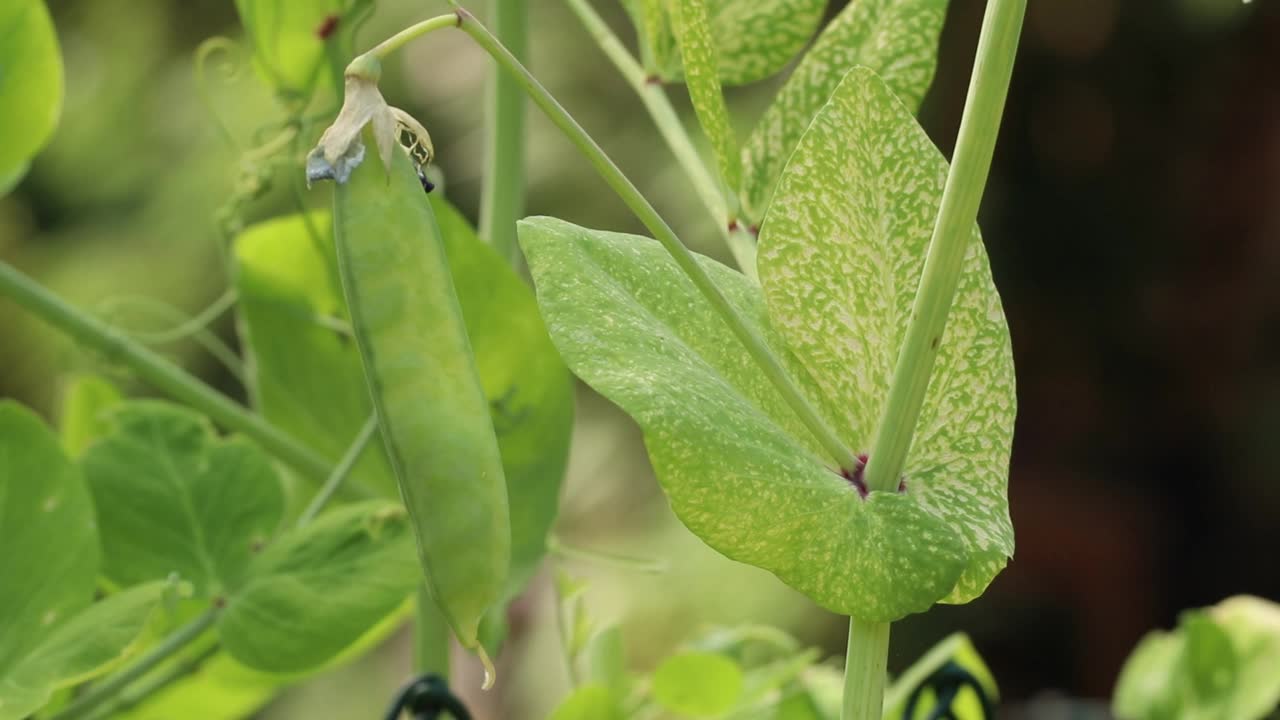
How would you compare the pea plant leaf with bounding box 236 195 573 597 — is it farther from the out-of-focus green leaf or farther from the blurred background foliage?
the blurred background foliage

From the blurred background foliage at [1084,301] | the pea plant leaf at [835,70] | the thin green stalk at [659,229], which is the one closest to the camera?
the thin green stalk at [659,229]

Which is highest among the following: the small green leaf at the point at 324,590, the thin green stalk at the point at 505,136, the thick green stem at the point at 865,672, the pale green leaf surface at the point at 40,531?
the thin green stalk at the point at 505,136

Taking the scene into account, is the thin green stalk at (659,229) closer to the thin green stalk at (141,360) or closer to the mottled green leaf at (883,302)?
the mottled green leaf at (883,302)

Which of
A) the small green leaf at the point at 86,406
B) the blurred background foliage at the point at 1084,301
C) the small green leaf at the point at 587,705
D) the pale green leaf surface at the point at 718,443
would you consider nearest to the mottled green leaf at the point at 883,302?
the pale green leaf surface at the point at 718,443

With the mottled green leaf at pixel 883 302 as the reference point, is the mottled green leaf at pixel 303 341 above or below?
below

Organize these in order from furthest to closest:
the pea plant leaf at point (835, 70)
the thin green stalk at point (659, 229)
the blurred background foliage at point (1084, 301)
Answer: the blurred background foliage at point (1084, 301) → the pea plant leaf at point (835, 70) → the thin green stalk at point (659, 229)

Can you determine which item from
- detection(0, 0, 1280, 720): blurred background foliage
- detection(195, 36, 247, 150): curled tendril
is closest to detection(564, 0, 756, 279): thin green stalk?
detection(195, 36, 247, 150): curled tendril

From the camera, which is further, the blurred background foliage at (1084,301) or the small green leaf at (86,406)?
A: the blurred background foliage at (1084,301)
